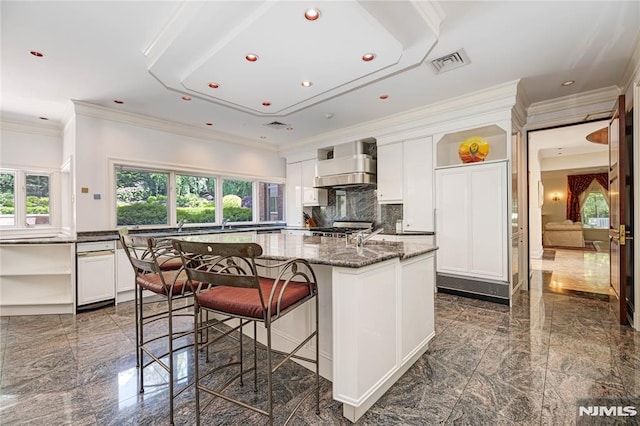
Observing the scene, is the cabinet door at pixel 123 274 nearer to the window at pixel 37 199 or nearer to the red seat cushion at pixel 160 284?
the window at pixel 37 199

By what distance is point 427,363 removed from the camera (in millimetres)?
2184

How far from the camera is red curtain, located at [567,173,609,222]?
9.80m

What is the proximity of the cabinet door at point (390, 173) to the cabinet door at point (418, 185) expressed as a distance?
0.09m

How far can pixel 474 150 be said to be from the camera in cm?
390

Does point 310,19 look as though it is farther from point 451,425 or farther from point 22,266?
point 22,266

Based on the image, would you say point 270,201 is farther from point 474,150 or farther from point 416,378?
point 416,378

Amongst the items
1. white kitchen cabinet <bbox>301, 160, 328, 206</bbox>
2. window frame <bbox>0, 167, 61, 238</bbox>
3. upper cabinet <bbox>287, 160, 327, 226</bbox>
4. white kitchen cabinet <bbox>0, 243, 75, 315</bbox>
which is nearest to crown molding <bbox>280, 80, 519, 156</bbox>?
white kitchen cabinet <bbox>301, 160, 328, 206</bbox>

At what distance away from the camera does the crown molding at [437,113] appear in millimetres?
3490

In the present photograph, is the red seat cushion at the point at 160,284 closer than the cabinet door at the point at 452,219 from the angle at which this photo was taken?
Yes

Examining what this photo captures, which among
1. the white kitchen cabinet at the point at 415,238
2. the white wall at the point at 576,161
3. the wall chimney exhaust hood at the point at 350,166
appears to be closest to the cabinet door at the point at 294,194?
the wall chimney exhaust hood at the point at 350,166

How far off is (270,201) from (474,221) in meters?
4.10

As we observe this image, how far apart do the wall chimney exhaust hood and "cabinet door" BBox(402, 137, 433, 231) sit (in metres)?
0.66

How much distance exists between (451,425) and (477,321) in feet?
5.72

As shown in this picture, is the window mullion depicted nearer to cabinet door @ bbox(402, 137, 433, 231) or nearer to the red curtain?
cabinet door @ bbox(402, 137, 433, 231)
